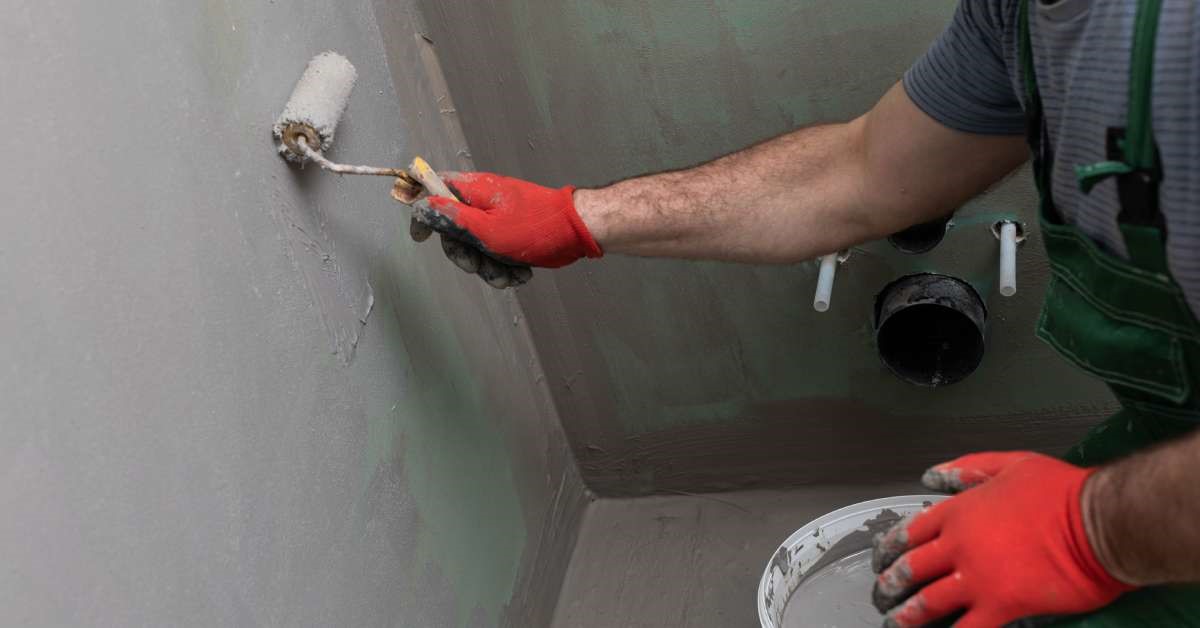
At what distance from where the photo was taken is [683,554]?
1687mm

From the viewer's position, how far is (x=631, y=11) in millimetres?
1322

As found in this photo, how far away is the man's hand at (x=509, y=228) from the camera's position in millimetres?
1096

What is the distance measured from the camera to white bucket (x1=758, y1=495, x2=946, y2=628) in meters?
1.40

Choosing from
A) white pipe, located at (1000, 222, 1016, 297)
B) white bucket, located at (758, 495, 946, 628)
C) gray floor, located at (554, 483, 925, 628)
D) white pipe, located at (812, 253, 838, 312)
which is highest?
white pipe, located at (812, 253, 838, 312)

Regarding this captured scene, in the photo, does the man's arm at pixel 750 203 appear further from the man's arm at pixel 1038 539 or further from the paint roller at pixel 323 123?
the man's arm at pixel 1038 539

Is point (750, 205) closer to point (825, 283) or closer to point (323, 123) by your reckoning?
point (825, 283)

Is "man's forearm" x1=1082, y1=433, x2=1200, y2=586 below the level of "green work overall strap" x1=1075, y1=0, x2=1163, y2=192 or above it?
below

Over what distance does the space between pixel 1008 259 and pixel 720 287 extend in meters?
0.42

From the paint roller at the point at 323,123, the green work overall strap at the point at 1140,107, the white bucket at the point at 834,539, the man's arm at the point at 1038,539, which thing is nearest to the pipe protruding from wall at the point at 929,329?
the white bucket at the point at 834,539

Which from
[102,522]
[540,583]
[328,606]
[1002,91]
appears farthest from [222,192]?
[540,583]

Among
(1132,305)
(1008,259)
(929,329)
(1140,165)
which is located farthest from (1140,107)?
(929,329)

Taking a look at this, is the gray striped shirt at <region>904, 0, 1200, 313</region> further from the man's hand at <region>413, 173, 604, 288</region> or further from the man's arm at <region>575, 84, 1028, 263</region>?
the man's hand at <region>413, 173, 604, 288</region>

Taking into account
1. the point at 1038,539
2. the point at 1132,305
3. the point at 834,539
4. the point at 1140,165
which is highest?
the point at 1140,165

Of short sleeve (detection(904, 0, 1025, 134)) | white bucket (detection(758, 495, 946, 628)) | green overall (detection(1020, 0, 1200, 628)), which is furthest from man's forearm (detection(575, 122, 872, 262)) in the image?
white bucket (detection(758, 495, 946, 628))
